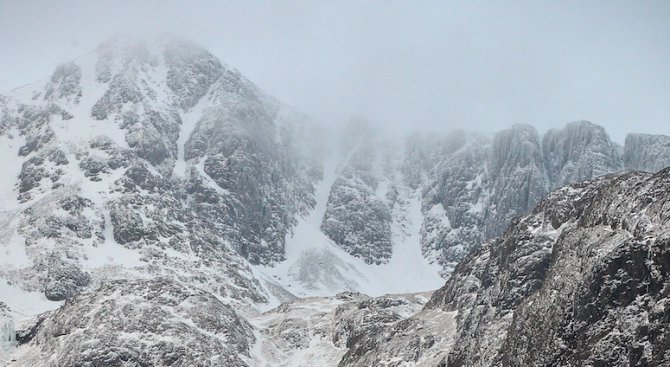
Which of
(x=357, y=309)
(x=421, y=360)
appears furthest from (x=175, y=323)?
(x=421, y=360)

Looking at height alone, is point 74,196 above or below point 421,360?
above

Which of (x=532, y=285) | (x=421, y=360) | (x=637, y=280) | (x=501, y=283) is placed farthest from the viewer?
(x=421, y=360)

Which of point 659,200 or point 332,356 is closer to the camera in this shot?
point 659,200

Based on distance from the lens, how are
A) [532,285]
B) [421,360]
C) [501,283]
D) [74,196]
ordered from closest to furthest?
[532,285], [501,283], [421,360], [74,196]

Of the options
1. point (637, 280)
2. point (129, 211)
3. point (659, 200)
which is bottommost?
point (637, 280)

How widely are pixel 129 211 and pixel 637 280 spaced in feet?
544

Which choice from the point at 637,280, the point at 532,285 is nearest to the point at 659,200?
the point at 637,280

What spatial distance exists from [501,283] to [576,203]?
10.5 m

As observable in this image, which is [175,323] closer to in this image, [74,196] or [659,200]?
[659,200]

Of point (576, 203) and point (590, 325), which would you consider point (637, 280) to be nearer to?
point (590, 325)

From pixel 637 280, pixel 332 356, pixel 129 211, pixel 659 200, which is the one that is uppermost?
pixel 129 211

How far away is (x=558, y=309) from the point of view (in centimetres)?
5359

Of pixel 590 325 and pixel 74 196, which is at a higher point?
pixel 74 196

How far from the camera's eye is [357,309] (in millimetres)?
113000
